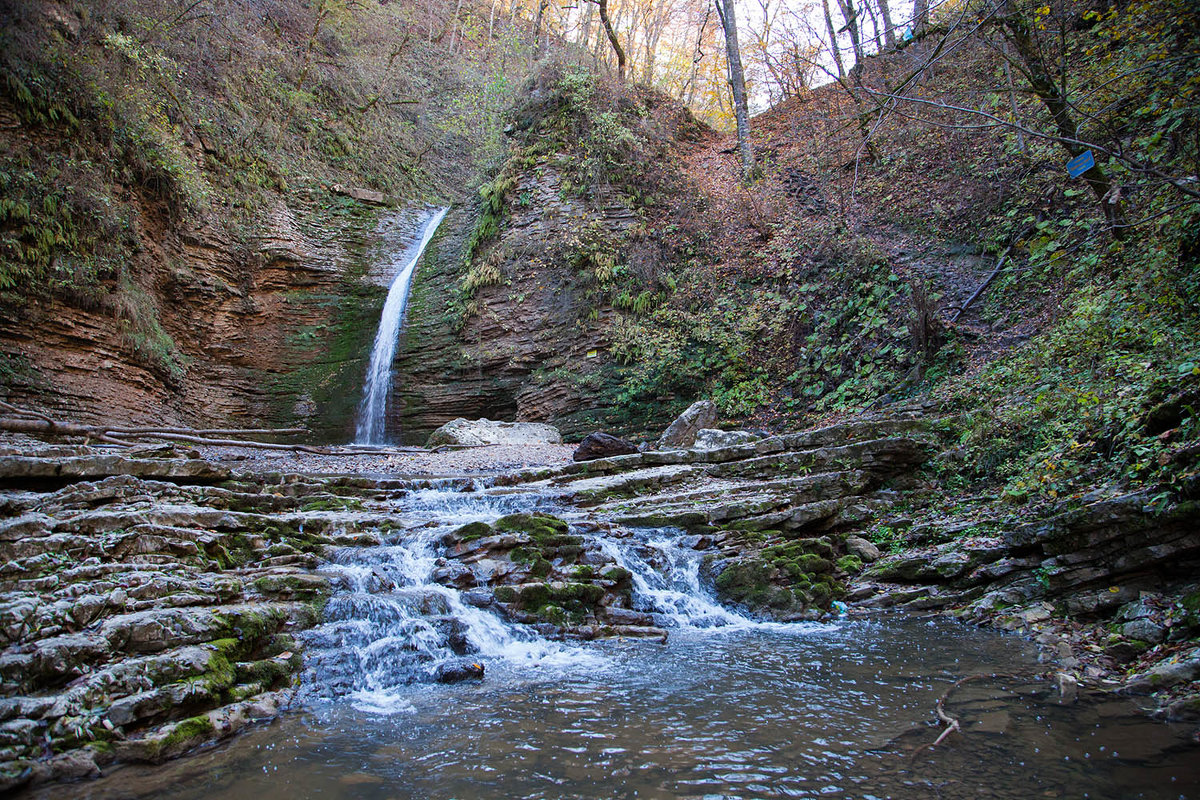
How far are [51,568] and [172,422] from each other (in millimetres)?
9376

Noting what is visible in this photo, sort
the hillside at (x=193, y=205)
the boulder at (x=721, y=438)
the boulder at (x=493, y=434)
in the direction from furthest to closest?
the boulder at (x=493, y=434) < the hillside at (x=193, y=205) < the boulder at (x=721, y=438)

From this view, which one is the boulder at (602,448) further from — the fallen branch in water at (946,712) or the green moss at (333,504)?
the fallen branch in water at (946,712)

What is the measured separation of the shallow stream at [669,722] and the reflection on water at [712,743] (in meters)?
0.01

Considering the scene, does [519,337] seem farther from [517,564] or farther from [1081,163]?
[1081,163]

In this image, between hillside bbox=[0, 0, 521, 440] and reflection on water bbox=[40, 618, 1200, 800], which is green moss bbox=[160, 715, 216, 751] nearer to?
reflection on water bbox=[40, 618, 1200, 800]

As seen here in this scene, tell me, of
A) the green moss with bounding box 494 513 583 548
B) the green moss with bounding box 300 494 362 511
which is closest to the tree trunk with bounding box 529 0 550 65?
the green moss with bounding box 300 494 362 511

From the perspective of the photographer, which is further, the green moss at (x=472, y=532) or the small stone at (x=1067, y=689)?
the green moss at (x=472, y=532)

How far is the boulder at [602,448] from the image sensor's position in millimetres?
9930

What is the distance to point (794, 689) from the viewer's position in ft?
13.1

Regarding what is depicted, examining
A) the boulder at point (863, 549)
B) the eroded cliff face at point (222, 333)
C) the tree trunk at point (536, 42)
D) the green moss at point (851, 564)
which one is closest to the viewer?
the green moss at point (851, 564)

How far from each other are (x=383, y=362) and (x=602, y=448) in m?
7.91

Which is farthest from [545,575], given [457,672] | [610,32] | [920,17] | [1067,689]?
[610,32]

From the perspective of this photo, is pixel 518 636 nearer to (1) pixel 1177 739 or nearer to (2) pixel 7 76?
(1) pixel 1177 739

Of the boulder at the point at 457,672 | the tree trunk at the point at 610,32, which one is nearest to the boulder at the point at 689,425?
the boulder at the point at 457,672
